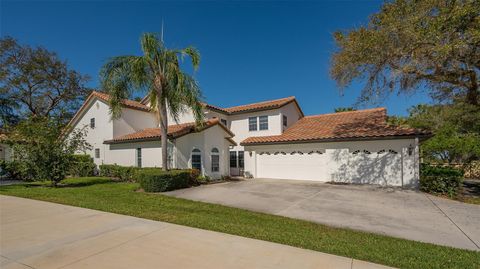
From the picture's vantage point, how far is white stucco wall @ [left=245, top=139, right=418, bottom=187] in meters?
13.8

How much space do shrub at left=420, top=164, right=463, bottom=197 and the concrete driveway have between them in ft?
4.13

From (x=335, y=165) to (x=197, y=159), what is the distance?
9539 millimetres

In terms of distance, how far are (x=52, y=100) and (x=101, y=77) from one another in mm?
22467

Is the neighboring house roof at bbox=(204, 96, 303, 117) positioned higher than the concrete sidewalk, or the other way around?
the neighboring house roof at bbox=(204, 96, 303, 117)

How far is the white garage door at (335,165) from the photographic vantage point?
46.7 feet

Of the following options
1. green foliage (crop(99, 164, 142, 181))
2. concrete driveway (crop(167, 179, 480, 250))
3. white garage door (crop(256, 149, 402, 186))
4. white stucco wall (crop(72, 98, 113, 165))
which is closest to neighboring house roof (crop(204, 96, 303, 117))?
white garage door (crop(256, 149, 402, 186))

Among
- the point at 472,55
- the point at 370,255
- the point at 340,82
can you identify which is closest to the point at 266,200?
the point at 370,255

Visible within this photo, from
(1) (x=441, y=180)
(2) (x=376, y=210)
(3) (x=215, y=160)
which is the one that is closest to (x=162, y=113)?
(3) (x=215, y=160)

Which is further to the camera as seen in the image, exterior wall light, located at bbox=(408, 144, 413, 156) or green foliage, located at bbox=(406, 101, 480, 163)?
green foliage, located at bbox=(406, 101, 480, 163)

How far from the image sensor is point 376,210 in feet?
27.5

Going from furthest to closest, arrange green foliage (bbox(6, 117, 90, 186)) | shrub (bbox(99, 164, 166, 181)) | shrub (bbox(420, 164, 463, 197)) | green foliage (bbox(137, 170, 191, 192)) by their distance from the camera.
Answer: shrub (bbox(99, 164, 166, 181)), green foliage (bbox(6, 117, 90, 186)), green foliage (bbox(137, 170, 191, 192)), shrub (bbox(420, 164, 463, 197))

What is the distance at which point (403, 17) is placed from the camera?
933 centimetres

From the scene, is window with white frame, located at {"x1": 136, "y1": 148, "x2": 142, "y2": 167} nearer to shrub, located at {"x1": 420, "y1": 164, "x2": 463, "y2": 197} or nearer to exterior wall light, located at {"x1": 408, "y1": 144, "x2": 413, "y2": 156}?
exterior wall light, located at {"x1": 408, "y1": 144, "x2": 413, "y2": 156}

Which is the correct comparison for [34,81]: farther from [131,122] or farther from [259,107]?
[259,107]
